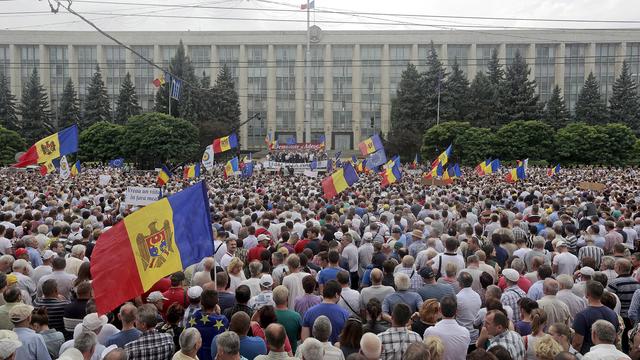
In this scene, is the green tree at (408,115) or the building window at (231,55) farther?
the building window at (231,55)

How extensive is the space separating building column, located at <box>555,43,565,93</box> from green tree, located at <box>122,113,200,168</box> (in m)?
58.1

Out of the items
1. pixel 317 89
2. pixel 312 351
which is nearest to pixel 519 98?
pixel 317 89

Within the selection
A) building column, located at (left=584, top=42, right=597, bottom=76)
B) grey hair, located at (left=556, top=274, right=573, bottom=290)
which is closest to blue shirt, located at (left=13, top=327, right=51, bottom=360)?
grey hair, located at (left=556, top=274, right=573, bottom=290)

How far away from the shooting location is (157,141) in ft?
177

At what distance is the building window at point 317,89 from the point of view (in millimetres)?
89688

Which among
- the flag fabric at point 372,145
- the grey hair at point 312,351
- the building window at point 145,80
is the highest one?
the building window at point 145,80

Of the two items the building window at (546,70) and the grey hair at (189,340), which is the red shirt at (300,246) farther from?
the building window at (546,70)

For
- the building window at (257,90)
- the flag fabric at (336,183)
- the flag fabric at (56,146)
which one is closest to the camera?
the flag fabric at (336,183)

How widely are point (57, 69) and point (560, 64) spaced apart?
249 feet

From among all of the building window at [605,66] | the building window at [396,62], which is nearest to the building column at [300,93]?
the building window at [396,62]

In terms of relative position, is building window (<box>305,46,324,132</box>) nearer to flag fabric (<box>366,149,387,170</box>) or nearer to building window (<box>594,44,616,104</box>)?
building window (<box>594,44,616,104</box>)

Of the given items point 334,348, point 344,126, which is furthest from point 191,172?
point 344,126

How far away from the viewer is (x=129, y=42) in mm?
89812

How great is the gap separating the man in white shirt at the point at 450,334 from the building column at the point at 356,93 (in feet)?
277
